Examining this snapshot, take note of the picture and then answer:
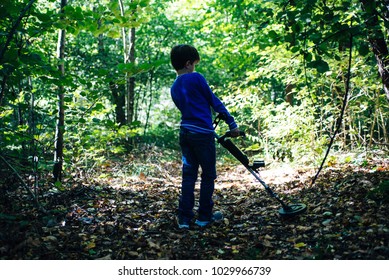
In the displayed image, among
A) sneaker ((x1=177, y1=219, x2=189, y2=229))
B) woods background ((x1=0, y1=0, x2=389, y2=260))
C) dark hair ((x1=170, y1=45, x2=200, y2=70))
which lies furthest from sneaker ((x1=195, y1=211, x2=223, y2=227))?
dark hair ((x1=170, y1=45, x2=200, y2=70))

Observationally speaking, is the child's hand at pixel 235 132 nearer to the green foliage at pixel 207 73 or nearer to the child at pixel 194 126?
the child at pixel 194 126

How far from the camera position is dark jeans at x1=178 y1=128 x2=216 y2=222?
12.5 feet

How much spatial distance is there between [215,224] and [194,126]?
1.23 meters

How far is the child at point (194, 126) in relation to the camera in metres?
3.77

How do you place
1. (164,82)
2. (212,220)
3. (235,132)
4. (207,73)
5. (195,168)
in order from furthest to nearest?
(164,82) < (207,73) < (212,220) < (195,168) < (235,132)

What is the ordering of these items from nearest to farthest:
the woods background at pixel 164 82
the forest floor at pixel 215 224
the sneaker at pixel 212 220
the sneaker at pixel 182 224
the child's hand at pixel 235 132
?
the forest floor at pixel 215 224, the woods background at pixel 164 82, the child's hand at pixel 235 132, the sneaker at pixel 182 224, the sneaker at pixel 212 220

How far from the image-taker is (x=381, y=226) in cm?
308

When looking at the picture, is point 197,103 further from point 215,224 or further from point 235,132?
point 215,224

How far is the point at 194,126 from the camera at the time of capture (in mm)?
3768

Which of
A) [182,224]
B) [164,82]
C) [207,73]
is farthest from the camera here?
Result: [164,82]

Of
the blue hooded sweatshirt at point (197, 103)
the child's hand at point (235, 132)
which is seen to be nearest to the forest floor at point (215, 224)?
the child's hand at point (235, 132)

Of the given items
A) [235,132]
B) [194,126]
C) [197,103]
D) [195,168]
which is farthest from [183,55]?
[195,168]

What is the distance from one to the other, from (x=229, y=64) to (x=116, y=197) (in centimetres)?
734

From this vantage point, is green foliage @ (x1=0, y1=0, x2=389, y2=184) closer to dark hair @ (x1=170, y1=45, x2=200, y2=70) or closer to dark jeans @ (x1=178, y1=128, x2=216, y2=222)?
dark hair @ (x1=170, y1=45, x2=200, y2=70)
